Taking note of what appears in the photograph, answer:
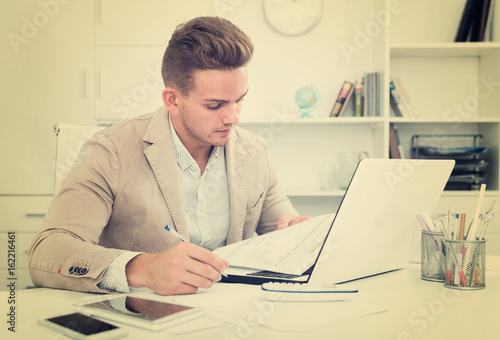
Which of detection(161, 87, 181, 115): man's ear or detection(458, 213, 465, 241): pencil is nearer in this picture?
detection(458, 213, 465, 241): pencil

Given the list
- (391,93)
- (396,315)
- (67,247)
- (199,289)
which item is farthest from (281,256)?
(391,93)

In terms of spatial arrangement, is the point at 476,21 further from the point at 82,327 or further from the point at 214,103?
the point at 82,327

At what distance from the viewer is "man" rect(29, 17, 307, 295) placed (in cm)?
117

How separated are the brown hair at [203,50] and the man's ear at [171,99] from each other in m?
0.02

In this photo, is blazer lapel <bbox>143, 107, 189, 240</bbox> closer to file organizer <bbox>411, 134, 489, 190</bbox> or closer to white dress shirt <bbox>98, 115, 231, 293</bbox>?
white dress shirt <bbox>98, 115, 231, 293</bbox>

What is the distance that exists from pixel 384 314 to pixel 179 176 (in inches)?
30.2

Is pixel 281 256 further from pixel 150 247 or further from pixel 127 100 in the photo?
pixel 127 100

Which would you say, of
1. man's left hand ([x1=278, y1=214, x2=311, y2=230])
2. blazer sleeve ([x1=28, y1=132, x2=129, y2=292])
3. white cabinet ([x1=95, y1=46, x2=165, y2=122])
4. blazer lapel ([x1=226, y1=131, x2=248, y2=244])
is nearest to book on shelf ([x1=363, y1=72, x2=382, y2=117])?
white cabinet ([x1=95, y1=46, x2=165, y2=122])

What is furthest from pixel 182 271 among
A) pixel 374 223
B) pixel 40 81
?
pixel 40 81

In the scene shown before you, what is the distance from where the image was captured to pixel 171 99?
1526mm

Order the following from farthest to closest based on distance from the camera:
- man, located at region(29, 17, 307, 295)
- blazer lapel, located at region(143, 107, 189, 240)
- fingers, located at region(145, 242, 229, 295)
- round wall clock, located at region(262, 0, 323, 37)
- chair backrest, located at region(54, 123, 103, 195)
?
1. round wall clock, located at region(262, 0, 323, 37)
2. chair backrest, located at region(54, 123, 103, 195)
3. blazer lapel, located at region(143, 107, 189, 240)
4. man, located at region(29, 17, 307, 295)
5. fingers, located at region(145, 242, 229, 295)

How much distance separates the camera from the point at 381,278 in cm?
107

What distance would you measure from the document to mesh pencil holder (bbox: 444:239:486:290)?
10.2 inches

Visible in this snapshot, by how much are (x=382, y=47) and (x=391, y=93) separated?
284 mm
